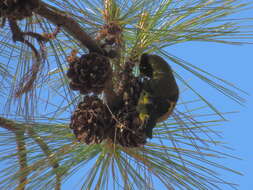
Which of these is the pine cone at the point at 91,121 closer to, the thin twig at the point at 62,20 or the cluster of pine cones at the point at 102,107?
the cluster of pine cones at the point at 102,107

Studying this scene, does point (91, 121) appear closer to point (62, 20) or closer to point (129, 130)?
point (129, 130)

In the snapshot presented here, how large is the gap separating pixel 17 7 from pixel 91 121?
→ 10.3 inches

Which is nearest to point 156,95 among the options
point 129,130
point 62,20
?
point 129,130

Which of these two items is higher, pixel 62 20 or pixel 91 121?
pixel 62 20

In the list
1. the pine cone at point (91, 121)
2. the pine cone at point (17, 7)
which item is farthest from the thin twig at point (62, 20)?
the pine cone at point (91, 121)

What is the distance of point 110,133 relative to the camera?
0.80 metres

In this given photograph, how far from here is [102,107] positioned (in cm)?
78

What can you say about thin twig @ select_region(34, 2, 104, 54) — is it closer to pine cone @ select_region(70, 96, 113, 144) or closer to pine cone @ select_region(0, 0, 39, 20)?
pine cone @ select_region(0, 0, 39, 20)

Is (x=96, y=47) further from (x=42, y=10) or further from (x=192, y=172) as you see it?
(x=192, y=172)

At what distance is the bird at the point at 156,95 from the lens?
748mm

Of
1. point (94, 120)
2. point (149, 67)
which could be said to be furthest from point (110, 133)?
point (149, 67)

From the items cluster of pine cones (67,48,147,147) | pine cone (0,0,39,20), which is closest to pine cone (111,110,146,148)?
cluster of pine cones (67,48,147,147)

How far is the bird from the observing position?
0.75m

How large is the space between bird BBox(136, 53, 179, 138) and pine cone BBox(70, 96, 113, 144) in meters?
0.07
